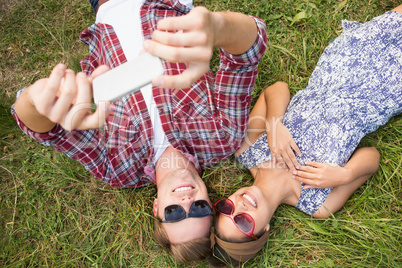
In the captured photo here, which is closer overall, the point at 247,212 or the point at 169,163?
the point at 247,212

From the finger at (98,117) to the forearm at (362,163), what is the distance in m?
→ 2.14

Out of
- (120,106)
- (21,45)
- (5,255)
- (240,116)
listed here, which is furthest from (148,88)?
(5,255)

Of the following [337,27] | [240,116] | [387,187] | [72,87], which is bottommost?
[387,187]

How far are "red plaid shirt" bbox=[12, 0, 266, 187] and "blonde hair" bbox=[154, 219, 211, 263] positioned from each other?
25.2 inches

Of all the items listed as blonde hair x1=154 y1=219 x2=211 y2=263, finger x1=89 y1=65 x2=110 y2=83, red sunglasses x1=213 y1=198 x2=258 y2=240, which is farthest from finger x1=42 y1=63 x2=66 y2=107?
red sunglasses x1=213 y1=198 x2=258 y2=240

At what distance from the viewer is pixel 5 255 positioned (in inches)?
124

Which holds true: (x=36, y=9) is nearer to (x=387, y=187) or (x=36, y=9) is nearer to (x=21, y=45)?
(x=21, y=45)

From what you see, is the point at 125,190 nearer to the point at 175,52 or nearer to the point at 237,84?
the point at 237,84

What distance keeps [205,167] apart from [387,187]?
6.25 ft

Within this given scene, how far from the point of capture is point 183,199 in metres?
2.46

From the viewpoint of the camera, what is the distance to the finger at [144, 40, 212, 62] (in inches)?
51.6

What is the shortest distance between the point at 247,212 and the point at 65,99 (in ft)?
5.75

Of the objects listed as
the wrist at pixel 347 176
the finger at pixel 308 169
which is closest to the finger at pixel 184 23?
the finger at pixel 308 169

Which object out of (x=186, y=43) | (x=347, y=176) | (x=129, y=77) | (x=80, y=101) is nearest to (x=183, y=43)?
(x=186, y=43)
